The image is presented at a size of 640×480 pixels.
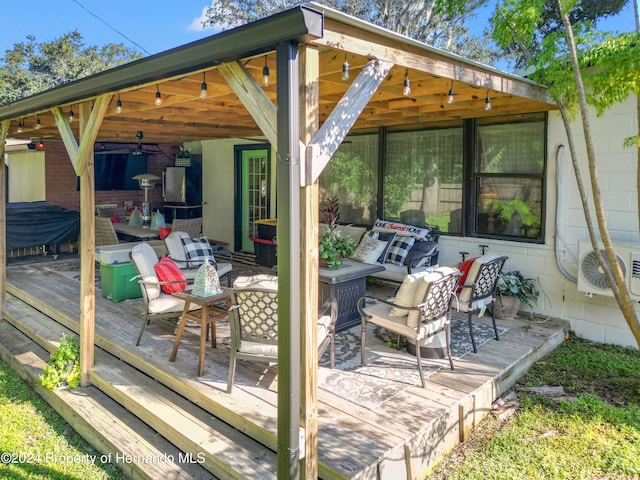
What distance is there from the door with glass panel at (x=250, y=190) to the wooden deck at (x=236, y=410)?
4.64m

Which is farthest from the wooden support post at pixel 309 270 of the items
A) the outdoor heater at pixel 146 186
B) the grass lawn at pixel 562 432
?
the outdoor heater at pixel 146 186

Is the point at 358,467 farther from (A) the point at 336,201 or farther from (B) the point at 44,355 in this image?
(A) the point at 336,201

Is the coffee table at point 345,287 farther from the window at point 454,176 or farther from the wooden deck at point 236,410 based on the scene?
the window at point 454,176

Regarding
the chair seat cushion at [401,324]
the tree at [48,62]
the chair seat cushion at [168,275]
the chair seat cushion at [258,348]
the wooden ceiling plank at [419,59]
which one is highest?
the tree at [48,62]

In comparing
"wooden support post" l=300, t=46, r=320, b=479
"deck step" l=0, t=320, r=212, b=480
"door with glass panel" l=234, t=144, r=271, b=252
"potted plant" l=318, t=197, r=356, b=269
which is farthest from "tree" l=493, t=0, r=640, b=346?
"door with glass panel" l=234, t=144, r=271, b=252

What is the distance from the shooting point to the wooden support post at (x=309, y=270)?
231 cm

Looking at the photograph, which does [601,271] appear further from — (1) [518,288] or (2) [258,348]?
(2) [258,348]

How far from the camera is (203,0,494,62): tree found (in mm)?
15914

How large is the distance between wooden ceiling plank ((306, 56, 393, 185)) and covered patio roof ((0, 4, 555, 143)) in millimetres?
160

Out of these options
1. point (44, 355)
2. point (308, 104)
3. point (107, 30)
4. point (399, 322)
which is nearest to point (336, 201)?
point (399, 322)

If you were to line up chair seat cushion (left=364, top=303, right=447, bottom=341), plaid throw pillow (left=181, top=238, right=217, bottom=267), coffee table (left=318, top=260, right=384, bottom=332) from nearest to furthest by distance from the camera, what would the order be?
chair seat cushion (left=364, top=303, right=447, bottom=341), coffee table (left=318, top=260, right=384, bottom=332), plaid throw pillow (left=181, top=238, right=217, bottom=267)

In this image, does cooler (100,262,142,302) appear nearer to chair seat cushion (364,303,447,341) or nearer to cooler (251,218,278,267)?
cooler (251,218,278,267)

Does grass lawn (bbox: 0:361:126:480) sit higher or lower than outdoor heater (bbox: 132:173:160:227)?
lower

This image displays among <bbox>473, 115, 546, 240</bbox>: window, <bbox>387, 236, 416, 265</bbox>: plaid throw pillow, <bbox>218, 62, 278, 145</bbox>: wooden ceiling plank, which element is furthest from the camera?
<bbox>387, 236, 416, 265</bbox>: plaid throw pillow
